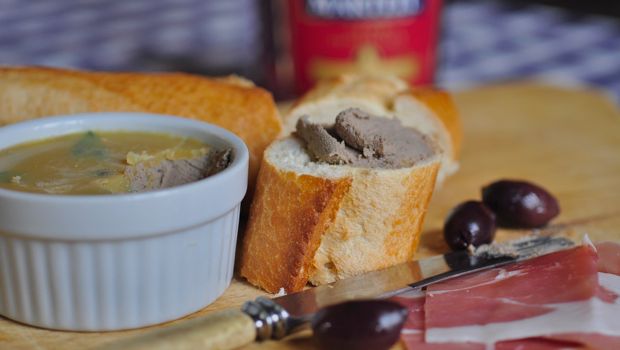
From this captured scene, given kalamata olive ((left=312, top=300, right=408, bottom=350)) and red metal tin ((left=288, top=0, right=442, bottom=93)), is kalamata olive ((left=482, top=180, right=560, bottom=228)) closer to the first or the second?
kalamata olive ((left=312, top=300, right=408, bottom=350))

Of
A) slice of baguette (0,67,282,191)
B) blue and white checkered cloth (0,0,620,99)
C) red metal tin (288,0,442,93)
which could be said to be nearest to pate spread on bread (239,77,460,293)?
slice of baguette (0,67,282,191)

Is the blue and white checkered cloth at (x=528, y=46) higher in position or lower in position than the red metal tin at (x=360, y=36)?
lower

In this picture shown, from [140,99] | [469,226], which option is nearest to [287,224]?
[469,226]

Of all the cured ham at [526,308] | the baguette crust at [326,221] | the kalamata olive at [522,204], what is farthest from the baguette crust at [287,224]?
the kalamata olive at [522,204]

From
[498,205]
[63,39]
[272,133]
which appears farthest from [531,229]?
[63,39]

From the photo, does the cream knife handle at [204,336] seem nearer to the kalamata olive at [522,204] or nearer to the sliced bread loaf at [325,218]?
the sliced bread loaf at [325,218]

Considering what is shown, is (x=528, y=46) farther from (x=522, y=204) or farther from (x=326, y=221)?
(x=326, y=221)
